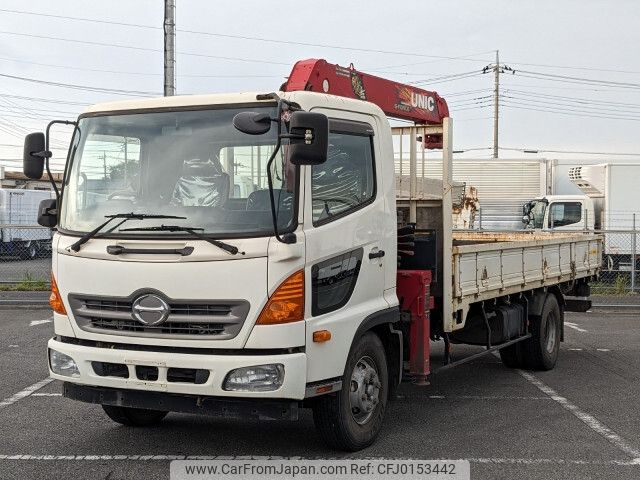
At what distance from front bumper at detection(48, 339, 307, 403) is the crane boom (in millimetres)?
2057

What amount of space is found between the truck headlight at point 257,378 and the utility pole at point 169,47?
36.5 ft

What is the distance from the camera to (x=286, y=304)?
5258 mm

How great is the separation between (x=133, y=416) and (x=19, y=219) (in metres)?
25.7

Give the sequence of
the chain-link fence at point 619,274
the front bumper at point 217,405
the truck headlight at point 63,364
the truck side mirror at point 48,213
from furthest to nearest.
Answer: the chain-link fence at point 619,274, the truck side mirror at point 48,213, the truck headlight at point 63,364, the front bumper at point 217,405

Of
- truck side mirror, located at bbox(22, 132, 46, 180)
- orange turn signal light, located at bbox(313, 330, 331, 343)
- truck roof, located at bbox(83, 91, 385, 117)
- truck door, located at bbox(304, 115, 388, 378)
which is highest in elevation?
truck roof, located at bbox(83, 91, 385, 117)

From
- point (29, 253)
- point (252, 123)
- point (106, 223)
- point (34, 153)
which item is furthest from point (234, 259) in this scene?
point (29, 253)

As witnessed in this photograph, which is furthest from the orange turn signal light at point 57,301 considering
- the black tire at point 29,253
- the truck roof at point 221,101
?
the black tire at point 29,253

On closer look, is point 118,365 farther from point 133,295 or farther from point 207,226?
point 207,226

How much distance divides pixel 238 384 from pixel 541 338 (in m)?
5.05

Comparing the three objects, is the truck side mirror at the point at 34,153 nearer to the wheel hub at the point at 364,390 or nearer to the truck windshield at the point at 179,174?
the truck windshield at the point at 179,174

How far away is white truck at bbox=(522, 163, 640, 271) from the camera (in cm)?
2139

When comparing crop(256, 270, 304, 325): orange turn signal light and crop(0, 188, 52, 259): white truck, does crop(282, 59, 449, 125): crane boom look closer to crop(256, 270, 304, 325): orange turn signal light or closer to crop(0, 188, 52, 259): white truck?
crop(256, 270, 304, 325): orange turn signal light

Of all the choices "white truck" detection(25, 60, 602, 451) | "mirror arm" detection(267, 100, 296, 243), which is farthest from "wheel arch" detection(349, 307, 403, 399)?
"mirror arm" detection(267, 100, 296, 243)

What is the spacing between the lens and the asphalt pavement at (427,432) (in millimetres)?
5777
